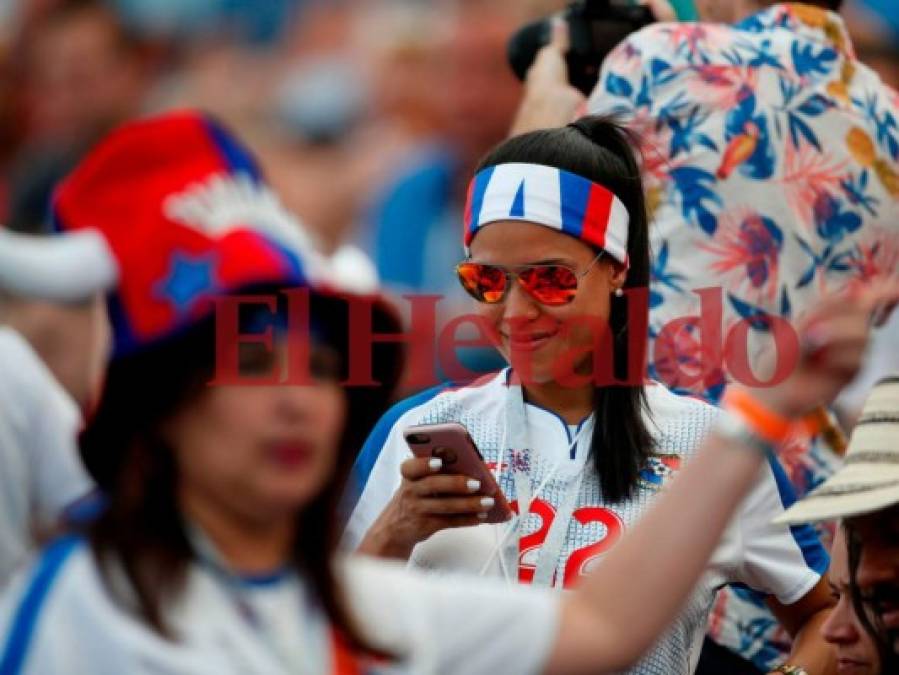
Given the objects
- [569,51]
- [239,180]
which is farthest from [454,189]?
[239,180]

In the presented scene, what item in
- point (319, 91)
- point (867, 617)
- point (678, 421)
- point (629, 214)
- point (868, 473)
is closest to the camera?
point (867, 617)

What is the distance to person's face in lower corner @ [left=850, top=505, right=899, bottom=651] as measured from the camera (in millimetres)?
3553

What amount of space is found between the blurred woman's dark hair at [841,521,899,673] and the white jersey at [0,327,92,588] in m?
1.45

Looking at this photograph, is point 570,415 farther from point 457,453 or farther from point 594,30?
point 594,30

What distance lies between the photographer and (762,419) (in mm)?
2613

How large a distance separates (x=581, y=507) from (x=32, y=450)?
42.6 inches

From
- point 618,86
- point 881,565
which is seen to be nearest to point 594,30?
point 618,86

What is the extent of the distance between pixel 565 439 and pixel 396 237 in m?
2.57

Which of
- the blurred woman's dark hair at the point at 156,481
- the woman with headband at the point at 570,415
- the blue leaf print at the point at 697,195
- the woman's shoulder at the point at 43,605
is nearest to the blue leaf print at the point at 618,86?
the blue leaf print at the point at 697,195

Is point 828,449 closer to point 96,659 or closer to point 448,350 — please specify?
point 448,350

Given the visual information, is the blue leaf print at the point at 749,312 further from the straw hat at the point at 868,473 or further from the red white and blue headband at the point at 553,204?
the straw hat at the point at 868,473

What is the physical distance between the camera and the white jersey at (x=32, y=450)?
3926mm

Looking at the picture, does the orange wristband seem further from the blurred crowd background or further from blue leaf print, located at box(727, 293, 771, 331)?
the blurred crowd background

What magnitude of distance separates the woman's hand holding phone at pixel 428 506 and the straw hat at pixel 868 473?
0.58 meters
